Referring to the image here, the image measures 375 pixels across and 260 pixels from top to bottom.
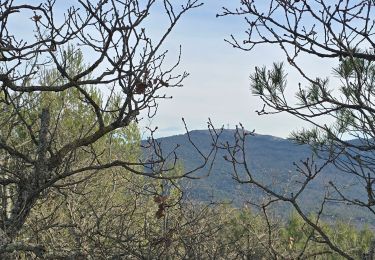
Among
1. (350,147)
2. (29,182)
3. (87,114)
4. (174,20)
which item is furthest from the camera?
(87,114)

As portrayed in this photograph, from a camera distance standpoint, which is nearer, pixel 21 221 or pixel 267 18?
pixel 267 18

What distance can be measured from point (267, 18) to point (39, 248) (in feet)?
8.10

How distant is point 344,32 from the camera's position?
3.36 meters

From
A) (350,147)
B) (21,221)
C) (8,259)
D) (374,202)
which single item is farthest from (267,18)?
(8,259)

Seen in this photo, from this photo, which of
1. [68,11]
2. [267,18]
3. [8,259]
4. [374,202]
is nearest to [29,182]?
[8,259]

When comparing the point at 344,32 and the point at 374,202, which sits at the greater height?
the point at 344,32

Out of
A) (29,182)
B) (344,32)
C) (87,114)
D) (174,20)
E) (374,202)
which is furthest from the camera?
(87,114)

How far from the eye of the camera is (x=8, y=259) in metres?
4.35

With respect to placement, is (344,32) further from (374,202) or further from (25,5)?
(25,5)

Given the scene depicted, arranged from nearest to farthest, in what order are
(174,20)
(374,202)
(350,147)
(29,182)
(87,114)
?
1. (374,202)
2. (350,147)
3. (174,20)
4. (29,182)
5. (87,114)

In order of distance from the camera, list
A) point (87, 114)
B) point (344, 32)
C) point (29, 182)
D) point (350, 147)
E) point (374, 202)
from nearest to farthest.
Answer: point (374, 202) < point (344, 32) < point (350, 147) < point (29, 182) < point (87, 114)

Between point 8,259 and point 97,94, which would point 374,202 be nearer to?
point 8,259

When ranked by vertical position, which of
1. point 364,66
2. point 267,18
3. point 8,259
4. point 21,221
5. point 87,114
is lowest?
point 8,259

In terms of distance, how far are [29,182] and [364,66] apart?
2771 mm
